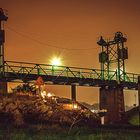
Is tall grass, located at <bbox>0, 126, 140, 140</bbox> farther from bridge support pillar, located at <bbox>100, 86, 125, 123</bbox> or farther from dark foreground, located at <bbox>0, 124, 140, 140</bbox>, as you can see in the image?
bridge support pillar, located at <bbox>100, 86, 125, 123</bbox>

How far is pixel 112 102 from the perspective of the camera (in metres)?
87.2

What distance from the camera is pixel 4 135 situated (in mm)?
18281

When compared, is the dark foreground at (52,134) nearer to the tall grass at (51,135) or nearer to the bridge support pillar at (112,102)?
the tall grass at (51,135)

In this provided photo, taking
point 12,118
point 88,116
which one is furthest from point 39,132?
point 88,116

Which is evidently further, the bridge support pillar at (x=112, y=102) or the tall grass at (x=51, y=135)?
the bridge support pillar at (x=112, y=102)

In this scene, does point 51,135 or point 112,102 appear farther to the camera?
point 112,102

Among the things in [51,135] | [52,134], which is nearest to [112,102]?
[52,134]

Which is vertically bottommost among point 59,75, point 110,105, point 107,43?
point 110,105

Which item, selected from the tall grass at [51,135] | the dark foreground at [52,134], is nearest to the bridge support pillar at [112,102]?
the dark foreground at [52,134]

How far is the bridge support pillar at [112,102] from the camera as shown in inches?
3447

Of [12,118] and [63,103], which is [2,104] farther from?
[63,103]

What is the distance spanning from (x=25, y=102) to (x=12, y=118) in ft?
5.67

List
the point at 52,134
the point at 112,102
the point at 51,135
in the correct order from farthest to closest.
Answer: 1. the point at 112,102
2. the point at 52,134
3. the point at 51,135

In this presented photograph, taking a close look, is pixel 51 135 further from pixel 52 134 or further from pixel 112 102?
pixel 112 102
